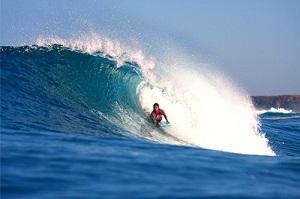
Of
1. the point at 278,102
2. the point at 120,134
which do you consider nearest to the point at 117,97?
the point at 120,134

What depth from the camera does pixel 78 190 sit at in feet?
15.9

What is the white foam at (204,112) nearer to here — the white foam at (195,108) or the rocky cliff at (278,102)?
the white foam at (195,108)

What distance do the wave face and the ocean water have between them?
43mm

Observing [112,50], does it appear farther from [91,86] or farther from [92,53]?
[91,86]

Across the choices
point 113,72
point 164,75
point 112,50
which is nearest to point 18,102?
point 113,72

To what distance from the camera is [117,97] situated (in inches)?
624

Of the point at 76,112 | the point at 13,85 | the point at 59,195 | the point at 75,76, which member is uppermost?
the point at 75,76

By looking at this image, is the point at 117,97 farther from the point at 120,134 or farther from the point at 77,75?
the point at 120,134

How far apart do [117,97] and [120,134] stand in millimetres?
5308

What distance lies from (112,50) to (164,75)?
2337 millimetres

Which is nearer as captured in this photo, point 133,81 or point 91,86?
point 91,86

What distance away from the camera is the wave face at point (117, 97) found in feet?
38.3

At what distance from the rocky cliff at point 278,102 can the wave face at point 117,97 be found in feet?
311

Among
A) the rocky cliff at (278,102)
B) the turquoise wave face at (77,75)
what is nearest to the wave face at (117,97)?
the turquoise wave face at (77,75)
